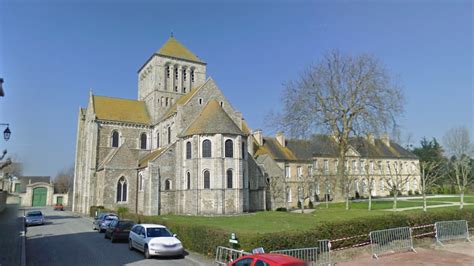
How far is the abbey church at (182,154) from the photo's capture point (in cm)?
3200

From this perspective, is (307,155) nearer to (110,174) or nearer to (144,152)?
(144,152)

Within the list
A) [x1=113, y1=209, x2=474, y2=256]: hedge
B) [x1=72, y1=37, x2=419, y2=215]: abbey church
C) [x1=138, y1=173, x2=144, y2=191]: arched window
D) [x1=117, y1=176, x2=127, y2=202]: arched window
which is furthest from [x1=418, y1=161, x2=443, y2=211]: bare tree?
[x1=117, y1=176, x2=127, y2=202]: arched window

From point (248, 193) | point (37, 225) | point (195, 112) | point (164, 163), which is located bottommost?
point (37, 225)

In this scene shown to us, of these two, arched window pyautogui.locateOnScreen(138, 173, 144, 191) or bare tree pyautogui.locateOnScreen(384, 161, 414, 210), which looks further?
arched window pyautogui.locateOnScreen(138, 173, 144, 191)

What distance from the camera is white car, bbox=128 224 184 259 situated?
14156mm

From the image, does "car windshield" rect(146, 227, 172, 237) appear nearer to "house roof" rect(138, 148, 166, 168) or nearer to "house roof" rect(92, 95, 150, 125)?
"house roof" rect(138, 148, 166, 168)

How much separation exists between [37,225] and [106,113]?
57.3 ft

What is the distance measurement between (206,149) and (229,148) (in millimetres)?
2221

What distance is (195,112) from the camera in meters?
36.7

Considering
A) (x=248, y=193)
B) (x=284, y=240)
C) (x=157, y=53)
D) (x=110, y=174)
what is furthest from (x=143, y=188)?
(x=284, y=240)

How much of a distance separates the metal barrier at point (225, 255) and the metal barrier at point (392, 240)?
666cm

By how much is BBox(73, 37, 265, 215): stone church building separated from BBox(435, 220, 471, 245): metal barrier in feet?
57.3

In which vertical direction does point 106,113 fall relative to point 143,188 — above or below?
above

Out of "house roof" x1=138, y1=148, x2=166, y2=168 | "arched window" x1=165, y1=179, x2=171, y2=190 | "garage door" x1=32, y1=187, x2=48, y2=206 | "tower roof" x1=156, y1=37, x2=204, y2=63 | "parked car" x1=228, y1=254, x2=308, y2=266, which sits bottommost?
"garage door" x1=32, y1=187, x2=48, y2=206
